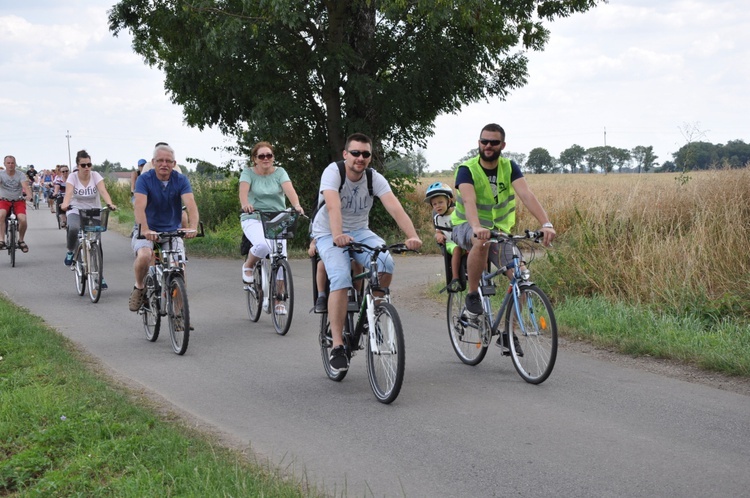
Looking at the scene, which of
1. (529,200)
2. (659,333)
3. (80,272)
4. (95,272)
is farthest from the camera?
(80,272)

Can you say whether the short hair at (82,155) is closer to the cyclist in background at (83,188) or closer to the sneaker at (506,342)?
the cyclist in background at (83,188)

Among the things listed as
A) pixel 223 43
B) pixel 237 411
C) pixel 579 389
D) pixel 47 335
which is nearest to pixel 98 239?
pixel 47 335

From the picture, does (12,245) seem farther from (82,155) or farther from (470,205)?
(470,205)

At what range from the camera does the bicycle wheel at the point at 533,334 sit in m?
6.91

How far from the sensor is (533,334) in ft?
23.3

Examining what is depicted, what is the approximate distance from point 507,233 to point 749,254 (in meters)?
3.95

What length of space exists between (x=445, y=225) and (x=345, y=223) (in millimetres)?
1996

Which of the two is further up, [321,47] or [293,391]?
[321,47]

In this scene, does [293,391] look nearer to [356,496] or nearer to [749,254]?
[356,496]

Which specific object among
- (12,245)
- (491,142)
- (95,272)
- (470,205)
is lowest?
(95,272)

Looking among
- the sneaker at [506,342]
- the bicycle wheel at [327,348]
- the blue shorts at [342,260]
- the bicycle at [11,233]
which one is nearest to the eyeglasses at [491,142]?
the blue shorts at [342,260]

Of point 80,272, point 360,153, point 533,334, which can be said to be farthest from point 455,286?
point 80,272

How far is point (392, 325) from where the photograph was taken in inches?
252

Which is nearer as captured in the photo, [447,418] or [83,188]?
[447,418]
